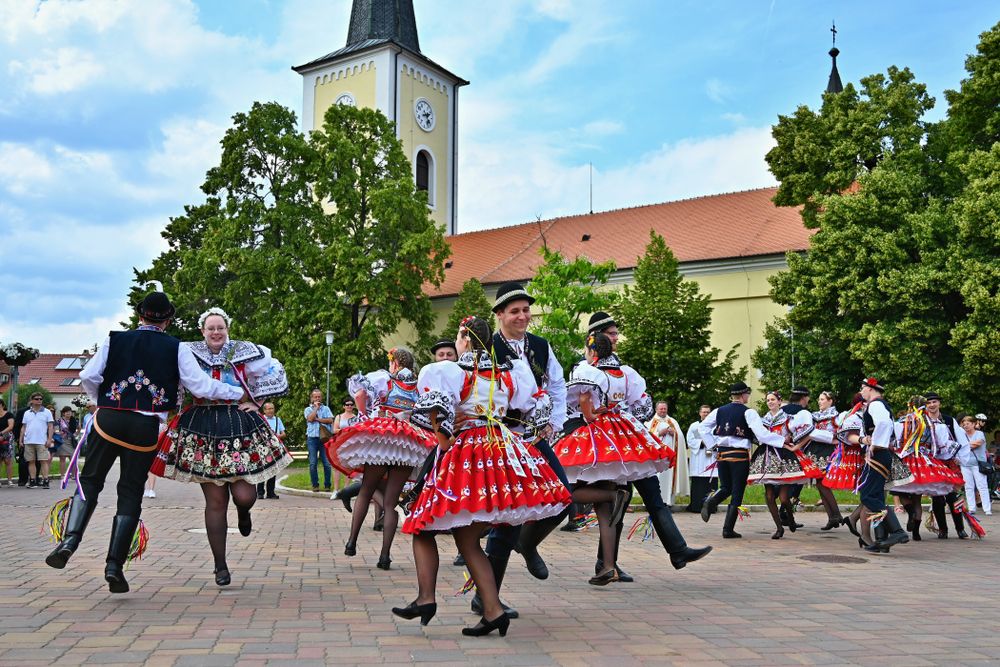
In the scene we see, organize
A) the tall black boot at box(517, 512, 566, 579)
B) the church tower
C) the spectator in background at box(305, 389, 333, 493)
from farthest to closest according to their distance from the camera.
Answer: the church tower < the spectator in background at box(305, 389, 333, 493) < the tall black boot at box(517, 512, 566, 579)

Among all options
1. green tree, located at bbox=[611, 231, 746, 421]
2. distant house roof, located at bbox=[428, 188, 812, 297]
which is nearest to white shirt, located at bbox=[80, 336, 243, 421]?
green tree, located at bbox=[611, 231, 746, 421]

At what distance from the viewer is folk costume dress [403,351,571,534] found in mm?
5230

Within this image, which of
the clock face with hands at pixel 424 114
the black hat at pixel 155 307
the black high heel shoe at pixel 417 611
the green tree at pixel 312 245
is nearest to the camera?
the black high heel shoe at pixel 417 611

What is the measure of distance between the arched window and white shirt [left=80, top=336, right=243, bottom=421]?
48041 mm

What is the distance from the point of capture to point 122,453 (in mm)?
6750

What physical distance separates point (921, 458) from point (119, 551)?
8.91m

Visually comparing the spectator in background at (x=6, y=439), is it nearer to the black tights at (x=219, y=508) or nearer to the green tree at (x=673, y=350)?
the black tights at (x=219, y=508)

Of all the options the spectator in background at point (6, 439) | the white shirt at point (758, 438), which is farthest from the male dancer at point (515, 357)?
the spectator in background at point (6, 439)

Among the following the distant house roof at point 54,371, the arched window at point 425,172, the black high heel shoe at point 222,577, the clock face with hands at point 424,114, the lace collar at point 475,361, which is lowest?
the black high heel shoe at point 222,577

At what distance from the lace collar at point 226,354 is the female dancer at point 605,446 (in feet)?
8.07

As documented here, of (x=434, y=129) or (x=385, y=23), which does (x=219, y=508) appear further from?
(x=385, y=23)

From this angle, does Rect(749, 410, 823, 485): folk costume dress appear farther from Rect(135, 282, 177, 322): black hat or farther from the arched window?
the arched window

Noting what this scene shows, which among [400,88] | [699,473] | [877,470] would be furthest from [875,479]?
[400,88]

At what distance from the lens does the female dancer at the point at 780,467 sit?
12.0m
